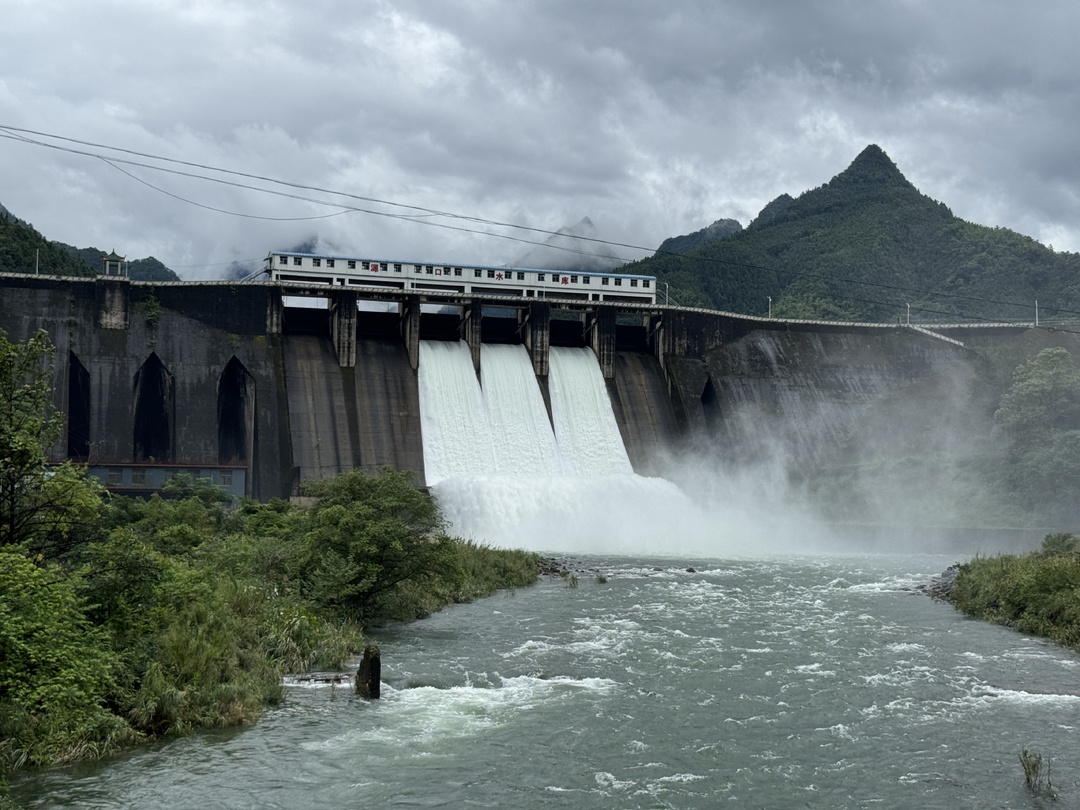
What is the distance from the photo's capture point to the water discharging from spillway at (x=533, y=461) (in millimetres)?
45406

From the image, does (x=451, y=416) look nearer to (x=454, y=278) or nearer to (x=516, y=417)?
(x=516, y=417)

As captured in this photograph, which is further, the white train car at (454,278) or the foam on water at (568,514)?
the white train car at (454,278)

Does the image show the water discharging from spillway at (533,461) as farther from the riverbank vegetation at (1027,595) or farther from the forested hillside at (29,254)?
the forested hillside at (29,254)

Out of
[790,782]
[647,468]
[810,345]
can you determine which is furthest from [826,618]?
[810,345]

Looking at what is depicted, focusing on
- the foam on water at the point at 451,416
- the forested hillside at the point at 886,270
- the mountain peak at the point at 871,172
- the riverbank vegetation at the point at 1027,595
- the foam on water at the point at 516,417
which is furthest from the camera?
the mountain peak at the point at 871,172

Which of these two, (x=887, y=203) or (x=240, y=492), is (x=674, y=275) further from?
(x=240, y=492)

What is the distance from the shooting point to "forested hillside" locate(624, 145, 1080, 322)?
111 metres

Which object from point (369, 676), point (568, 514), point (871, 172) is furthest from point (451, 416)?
point (871, 172)

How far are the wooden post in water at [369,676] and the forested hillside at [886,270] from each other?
88.6 m

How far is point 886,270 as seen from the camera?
388ft

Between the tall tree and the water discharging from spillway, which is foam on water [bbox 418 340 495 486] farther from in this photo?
the tall tree

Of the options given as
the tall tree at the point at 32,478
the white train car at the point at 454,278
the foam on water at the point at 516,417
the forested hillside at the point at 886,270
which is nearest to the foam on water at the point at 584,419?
the foam on water at the point at 516,417

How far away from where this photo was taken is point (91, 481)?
1655cm

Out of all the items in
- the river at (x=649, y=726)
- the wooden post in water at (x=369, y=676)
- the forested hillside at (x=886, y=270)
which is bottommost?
the river at (x=649, y=726)
